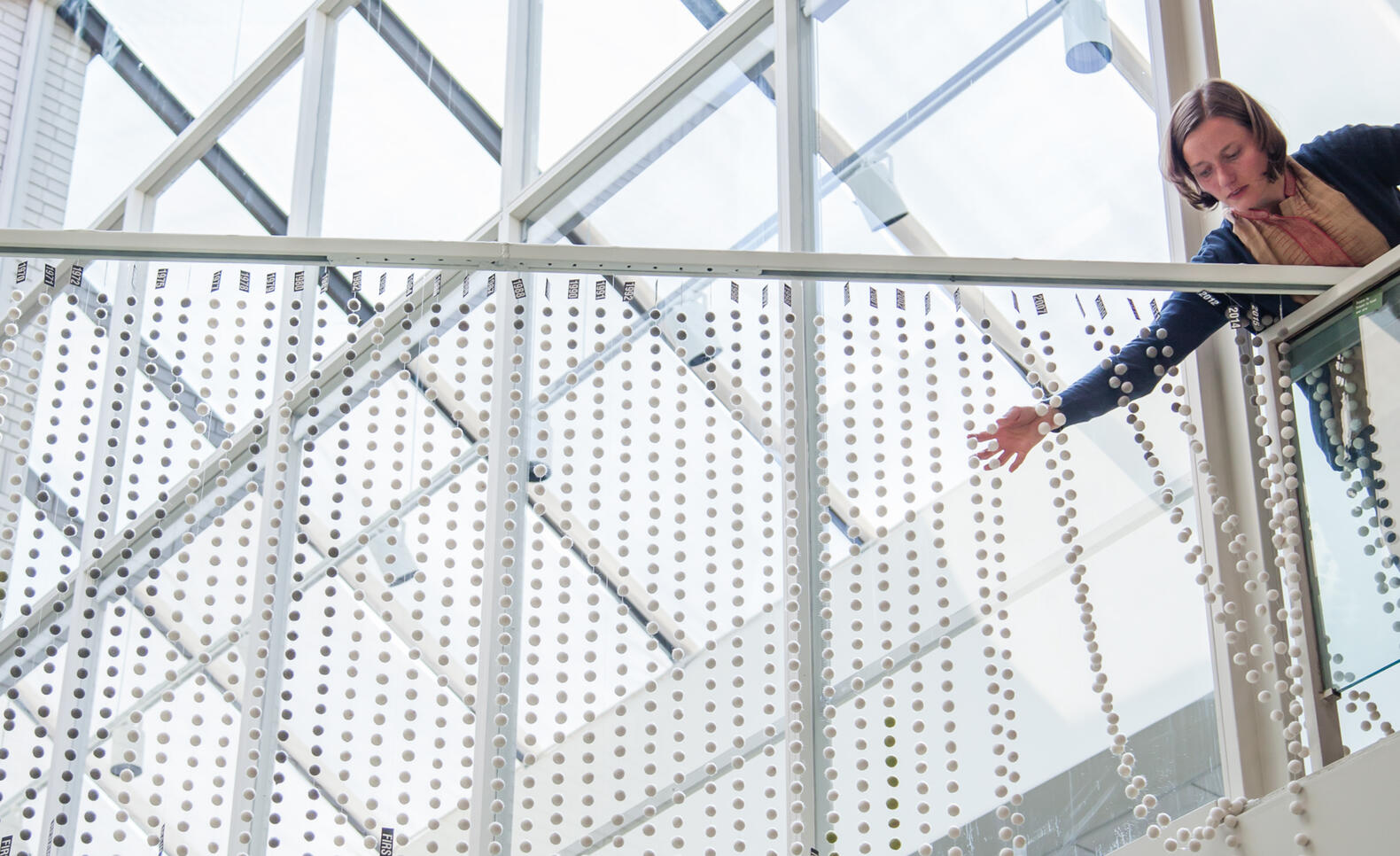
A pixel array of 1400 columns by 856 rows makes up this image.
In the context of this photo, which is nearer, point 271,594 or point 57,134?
point 271,594

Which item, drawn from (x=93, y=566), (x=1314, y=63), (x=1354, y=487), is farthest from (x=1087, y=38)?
(x=93, y=566)

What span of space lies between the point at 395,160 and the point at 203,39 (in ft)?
4.83

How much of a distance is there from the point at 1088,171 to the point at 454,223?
2.21 metres

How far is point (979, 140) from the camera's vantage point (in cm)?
382

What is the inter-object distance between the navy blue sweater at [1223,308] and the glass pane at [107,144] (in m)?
4.38

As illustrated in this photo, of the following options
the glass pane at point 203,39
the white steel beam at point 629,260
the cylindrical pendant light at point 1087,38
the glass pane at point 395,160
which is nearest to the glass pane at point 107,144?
the glass pane at point 203,39

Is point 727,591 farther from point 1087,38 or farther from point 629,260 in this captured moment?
point 1087,38

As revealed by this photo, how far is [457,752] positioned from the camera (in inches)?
143

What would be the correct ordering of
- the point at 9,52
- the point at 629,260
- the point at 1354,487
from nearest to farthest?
the point at 1354,487
the point at 629,260
the point at 9,52

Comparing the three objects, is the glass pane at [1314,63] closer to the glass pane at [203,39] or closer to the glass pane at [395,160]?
the glass pane at [395,160]

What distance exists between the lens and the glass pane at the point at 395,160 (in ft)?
16.2

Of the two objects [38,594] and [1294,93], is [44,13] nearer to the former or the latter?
[38,594]

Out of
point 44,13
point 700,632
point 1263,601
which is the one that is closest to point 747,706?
point 700,632

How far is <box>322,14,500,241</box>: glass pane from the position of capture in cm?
493
